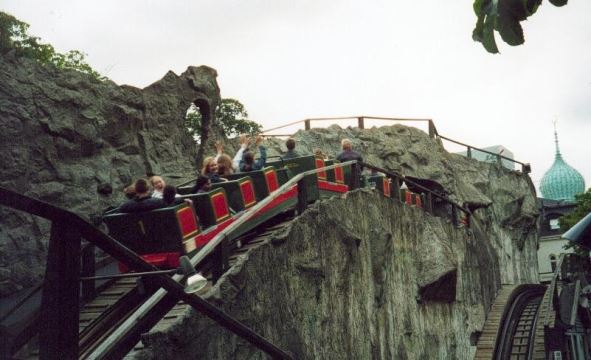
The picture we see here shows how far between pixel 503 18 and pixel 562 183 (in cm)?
8301

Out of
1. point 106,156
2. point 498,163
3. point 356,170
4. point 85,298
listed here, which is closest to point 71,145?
point 106,156

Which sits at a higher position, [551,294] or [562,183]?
[562,183]

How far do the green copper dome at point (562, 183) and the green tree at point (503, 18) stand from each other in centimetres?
8127

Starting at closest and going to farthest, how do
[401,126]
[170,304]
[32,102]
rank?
[170,304] < [32,102] < [401,126]

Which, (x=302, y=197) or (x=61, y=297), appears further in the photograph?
(x=302, y=197)

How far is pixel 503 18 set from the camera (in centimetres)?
220

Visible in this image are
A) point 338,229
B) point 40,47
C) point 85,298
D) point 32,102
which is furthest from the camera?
point 40,47

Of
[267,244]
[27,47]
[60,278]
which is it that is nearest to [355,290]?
[267,244]

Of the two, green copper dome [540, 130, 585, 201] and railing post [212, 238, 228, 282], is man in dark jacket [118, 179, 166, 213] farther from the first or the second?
green copper dome [540, 130, 585, 201]

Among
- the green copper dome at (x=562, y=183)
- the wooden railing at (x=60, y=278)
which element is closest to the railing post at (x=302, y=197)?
the wooden railing at (x=60, y=278)

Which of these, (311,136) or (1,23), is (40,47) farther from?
(311,136)

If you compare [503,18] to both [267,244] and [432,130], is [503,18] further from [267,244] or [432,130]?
[432,130]

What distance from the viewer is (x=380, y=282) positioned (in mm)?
9781

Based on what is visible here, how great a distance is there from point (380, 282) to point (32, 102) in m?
8.46
